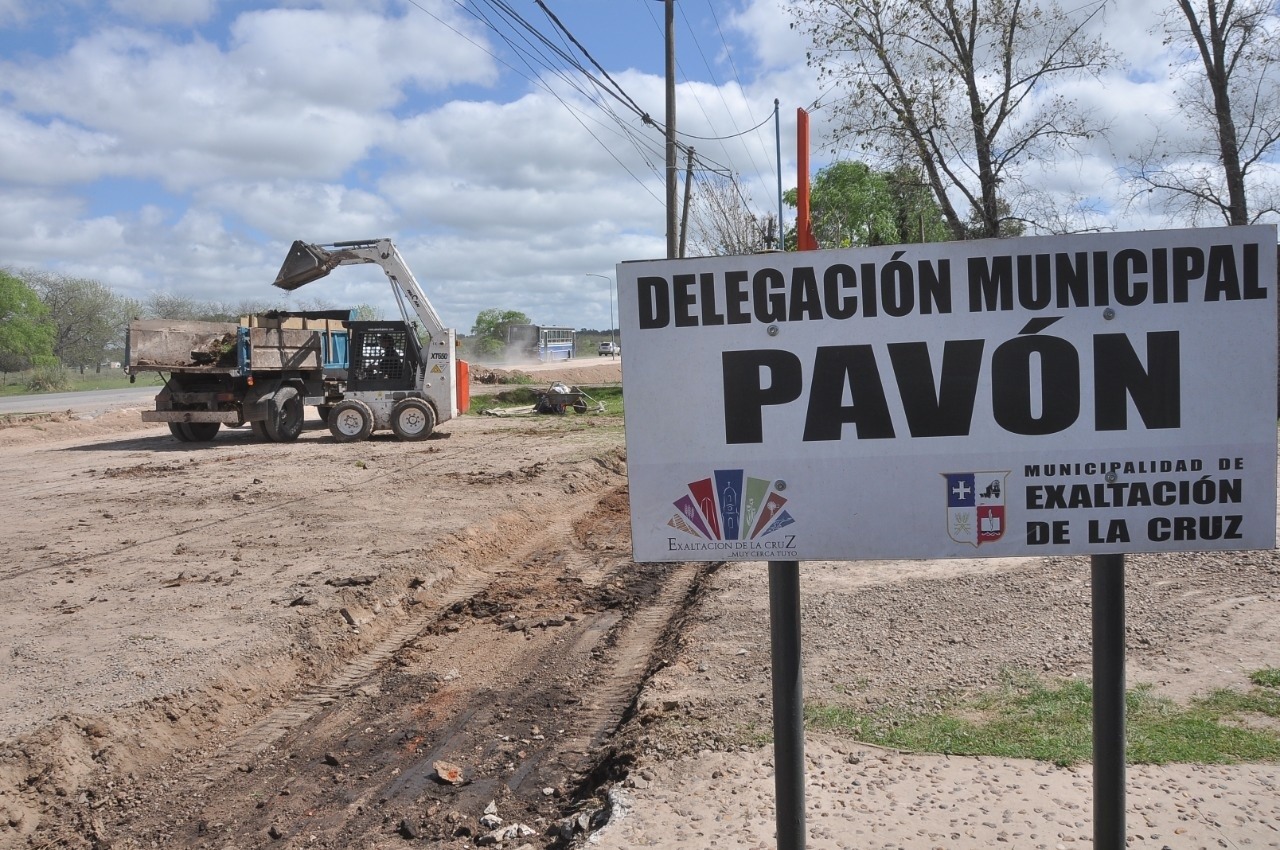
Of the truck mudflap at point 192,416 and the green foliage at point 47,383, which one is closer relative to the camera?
the truck mudflap at point 192,416

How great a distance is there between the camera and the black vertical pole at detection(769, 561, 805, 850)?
2619mm

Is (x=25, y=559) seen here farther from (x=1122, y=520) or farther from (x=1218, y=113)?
(x=1218, y=113)

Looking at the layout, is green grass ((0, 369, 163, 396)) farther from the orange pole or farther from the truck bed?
the orange pole

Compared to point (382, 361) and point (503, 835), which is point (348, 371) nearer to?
point (382, 361)

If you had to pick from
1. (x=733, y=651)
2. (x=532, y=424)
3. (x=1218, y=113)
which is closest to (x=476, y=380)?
(x=532, y=424)

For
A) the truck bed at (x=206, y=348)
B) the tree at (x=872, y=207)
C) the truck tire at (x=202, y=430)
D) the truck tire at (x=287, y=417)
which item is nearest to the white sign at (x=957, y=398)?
the tree at (x=872, y=207)

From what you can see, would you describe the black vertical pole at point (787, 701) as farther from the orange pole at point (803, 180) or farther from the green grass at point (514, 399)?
the green grass at point (514, 399)

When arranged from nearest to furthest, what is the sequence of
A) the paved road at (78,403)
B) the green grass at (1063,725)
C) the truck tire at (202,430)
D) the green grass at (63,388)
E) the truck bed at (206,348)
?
the green grass at (1063,725)
the truck bed at (206,348)
the truck tire at (202,430)
the paved road at (78,403)
the green grass at (63,388)

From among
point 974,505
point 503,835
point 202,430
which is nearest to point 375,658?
point 503,835

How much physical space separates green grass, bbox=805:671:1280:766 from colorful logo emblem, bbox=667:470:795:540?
2.45 metres

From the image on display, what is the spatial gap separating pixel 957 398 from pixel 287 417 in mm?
20937

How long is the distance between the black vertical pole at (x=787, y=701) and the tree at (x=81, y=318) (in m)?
87.7

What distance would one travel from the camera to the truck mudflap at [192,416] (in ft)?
68.4

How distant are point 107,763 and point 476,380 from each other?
3789 cm
